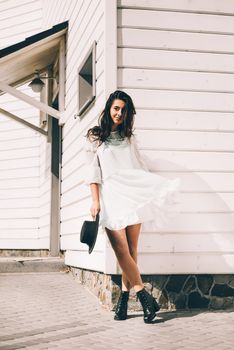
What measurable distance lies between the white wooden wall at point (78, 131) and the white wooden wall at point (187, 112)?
420mm

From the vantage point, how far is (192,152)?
5.51 metres

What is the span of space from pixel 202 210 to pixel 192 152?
65 cm

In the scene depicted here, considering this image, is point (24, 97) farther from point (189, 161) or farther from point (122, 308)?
point (122, 308)

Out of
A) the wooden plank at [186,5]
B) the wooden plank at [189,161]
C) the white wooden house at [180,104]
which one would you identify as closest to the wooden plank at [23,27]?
the white wooden house at [180,104]

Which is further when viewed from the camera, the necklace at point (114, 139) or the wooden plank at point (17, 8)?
the wooden plank at point (17, 8)

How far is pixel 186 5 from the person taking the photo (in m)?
5.69

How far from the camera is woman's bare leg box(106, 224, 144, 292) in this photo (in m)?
4.50

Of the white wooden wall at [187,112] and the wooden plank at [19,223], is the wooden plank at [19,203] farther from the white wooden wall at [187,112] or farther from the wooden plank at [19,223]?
the white wooden wall at [187,112]

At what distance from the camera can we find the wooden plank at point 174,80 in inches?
214

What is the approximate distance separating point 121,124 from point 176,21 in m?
1.67

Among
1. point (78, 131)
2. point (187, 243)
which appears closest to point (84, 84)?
point (78, 131)

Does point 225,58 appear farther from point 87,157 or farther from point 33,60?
point 33,60

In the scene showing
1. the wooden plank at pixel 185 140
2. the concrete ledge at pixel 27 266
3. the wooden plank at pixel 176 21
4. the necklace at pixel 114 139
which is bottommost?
the concrete ledge at pixel 27 266

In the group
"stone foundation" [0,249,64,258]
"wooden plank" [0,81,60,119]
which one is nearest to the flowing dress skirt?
"wooden plank" [0,81,60,119]
